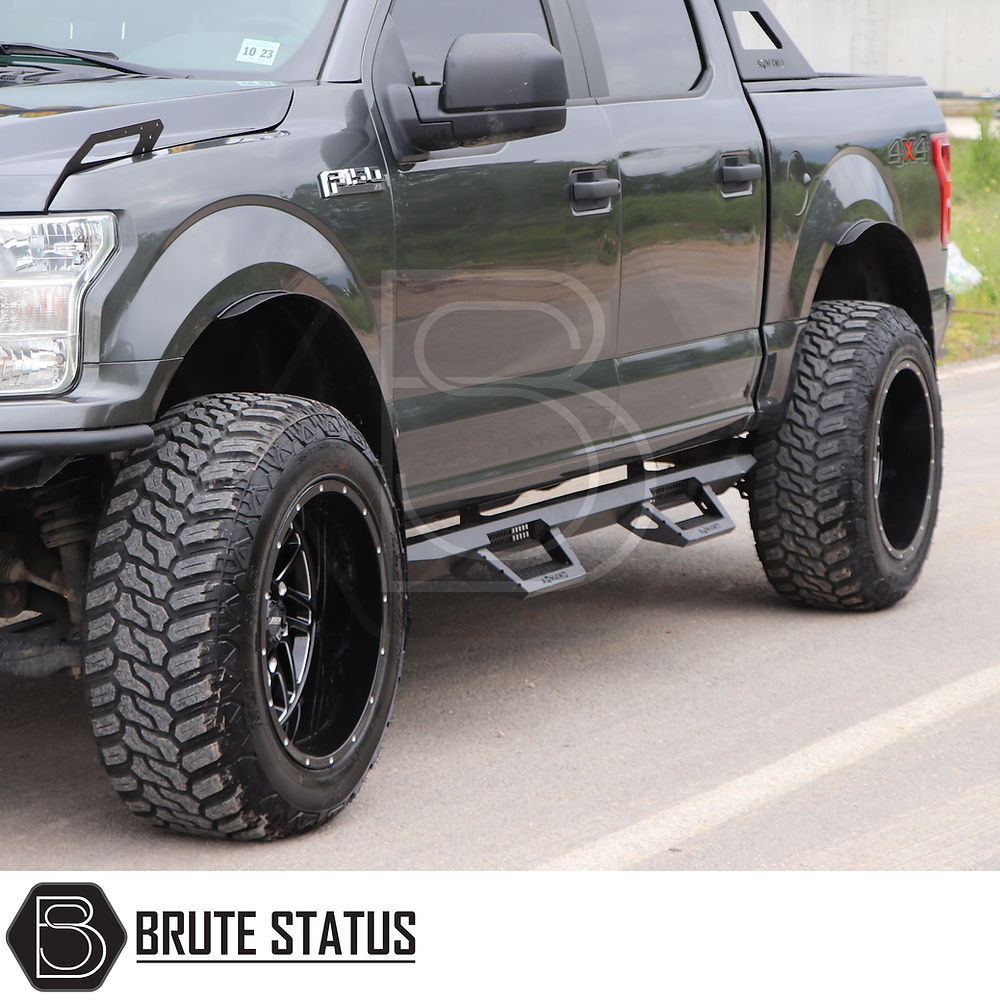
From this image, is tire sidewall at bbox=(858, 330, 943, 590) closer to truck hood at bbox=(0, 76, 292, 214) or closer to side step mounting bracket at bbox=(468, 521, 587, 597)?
side step mounting bracket at bbox=(468, 521, 587, 597)

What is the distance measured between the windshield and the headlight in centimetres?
86

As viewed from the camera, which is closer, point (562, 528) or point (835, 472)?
point (562, 528)

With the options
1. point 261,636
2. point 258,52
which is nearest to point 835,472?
point 258,52

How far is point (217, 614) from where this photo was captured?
329 centimetres

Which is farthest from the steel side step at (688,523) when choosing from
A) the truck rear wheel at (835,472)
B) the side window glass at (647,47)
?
the side window glass at (647,47)

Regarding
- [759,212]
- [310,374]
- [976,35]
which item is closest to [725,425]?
[759,212]

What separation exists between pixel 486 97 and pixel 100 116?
2.95 feet

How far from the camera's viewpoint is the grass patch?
484 inches

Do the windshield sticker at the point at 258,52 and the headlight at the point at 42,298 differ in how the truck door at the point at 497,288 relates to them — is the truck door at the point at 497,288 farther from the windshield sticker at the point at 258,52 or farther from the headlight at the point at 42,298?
the headlight at the point at 42,298

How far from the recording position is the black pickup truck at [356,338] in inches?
127

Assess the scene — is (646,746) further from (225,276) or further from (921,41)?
(921,41)

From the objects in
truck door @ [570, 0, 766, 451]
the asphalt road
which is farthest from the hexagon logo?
truck door @ [570, 0, 766, 451]

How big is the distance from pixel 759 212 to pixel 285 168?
2058mm

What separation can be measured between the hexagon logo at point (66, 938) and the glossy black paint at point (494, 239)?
855 mm
